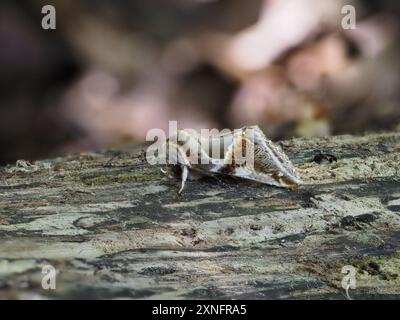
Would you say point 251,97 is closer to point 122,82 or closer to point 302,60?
point 302,60

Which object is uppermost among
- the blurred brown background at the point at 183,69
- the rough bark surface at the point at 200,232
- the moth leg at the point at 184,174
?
the blurred brown background at the point at 183,69

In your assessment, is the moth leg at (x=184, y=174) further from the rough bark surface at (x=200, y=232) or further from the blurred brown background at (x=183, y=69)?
the blurred brown background at (x=183, y=69)
